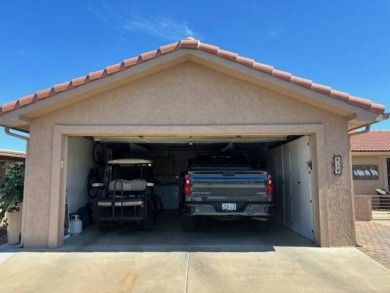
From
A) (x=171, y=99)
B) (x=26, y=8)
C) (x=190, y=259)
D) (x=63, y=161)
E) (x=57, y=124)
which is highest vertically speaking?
(x=26, y=8)

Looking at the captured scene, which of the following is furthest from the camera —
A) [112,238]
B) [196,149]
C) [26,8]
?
[196,149]

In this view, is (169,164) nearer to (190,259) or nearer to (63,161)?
(63,161)

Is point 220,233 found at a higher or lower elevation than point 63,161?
lower

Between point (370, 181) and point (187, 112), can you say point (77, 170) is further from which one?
point (370, 181)

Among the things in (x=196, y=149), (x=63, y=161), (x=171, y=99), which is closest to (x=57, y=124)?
(x=63, y=161)

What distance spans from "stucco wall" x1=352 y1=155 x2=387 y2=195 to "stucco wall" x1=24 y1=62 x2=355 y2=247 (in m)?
11.2

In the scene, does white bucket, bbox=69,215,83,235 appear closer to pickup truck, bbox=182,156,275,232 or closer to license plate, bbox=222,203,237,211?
pickup truck, bbox=182,156,275,232

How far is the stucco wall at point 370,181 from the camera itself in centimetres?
1778

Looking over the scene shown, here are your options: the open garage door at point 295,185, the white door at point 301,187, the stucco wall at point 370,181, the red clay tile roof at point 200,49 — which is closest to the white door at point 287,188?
the open garage door at point 295,185

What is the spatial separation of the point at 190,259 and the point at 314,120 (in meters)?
4.24

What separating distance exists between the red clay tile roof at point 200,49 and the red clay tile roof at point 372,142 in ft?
33.8

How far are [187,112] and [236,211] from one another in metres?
2.73

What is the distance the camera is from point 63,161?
810cm

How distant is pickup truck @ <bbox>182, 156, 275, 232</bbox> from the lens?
27.9ft
